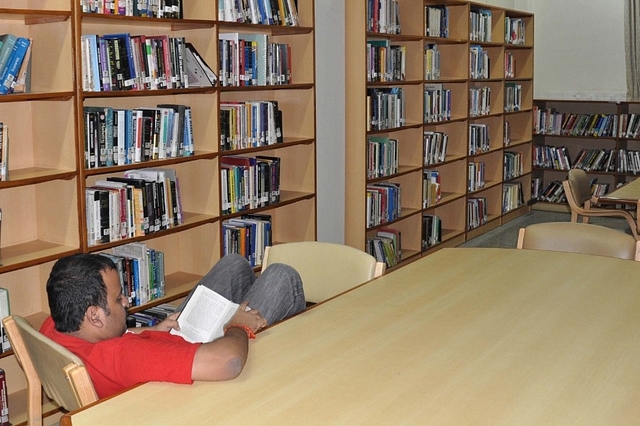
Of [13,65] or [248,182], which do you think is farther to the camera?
[248,182]

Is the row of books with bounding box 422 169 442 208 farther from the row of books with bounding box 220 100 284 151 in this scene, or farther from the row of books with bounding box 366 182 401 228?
the row of books with bounding box 220 100 284 151

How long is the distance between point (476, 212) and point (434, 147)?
116cm

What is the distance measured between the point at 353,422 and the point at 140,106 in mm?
2765

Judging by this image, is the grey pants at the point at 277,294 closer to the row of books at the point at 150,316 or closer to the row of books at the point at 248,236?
the row of books at the point at 150,316

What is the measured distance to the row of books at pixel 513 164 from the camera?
796 cm

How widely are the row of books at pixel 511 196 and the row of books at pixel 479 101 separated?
96cm

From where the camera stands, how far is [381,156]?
563 cm

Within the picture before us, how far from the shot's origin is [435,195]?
6.48m

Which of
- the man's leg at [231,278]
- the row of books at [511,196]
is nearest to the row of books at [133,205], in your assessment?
the man's leg at [231,278]

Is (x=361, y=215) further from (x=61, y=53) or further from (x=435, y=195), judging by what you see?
(x=61, y=53)

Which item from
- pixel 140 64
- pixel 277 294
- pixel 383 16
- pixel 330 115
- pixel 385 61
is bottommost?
pixel 277 294

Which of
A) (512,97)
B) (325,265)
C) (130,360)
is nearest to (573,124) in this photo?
(512,97)

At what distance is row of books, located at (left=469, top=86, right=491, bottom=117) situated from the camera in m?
7.05

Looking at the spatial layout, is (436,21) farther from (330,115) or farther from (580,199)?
(580,199)
